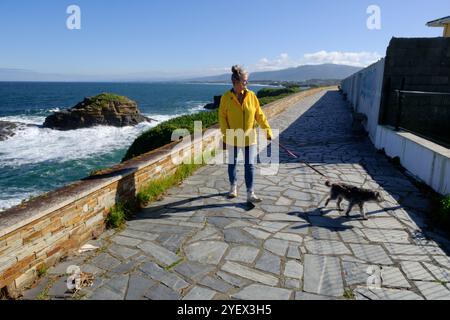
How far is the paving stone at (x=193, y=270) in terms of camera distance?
3.21m

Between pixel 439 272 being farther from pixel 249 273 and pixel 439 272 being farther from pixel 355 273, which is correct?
pixel 249 273

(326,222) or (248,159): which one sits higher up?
(248,159)

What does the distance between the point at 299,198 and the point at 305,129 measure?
760cm

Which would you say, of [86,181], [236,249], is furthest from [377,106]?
[86,181]

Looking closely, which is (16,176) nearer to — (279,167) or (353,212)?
(279,167)

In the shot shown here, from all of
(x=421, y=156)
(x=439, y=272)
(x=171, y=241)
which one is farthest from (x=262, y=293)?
(x=421, y=156)

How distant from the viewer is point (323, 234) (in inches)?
161

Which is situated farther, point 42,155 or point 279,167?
point 42,155

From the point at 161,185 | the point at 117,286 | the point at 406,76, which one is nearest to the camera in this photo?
the point at 117,286

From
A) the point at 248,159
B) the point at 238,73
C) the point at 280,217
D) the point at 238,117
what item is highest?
the point at 238,73

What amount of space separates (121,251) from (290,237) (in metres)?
1.96

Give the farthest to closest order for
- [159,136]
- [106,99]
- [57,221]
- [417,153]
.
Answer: [106,99], [159,136], [417,153], [57,221]

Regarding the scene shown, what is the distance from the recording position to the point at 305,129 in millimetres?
12469

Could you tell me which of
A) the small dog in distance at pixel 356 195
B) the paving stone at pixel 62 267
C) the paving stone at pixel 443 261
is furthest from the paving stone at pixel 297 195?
the paving stone at pixel 62 267
